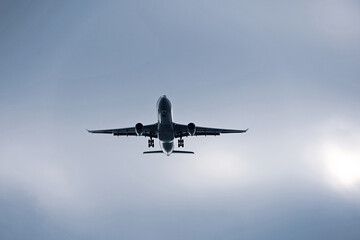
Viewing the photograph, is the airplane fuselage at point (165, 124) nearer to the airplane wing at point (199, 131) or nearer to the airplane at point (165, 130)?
the airplane at point (165, 130)

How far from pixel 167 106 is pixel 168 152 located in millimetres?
10185

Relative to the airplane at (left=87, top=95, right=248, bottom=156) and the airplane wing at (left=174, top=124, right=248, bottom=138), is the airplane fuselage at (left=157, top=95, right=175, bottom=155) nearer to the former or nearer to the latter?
the airplane at (left=87, top=95, right=248, bottom=156)

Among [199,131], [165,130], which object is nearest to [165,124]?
[165,130]

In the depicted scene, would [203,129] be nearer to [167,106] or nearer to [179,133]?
[179,133]

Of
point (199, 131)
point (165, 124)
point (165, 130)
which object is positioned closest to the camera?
point (165, 124)

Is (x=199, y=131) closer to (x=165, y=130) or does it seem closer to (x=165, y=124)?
(x=165, y=130)

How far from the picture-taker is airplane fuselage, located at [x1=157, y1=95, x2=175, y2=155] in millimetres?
40375

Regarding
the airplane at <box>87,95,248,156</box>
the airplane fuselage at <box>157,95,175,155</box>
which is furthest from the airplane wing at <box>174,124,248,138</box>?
the airplane fuselage at <box>157,95,175,155</box>

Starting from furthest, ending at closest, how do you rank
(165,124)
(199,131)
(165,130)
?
(199,131), (165,130), (165,124)

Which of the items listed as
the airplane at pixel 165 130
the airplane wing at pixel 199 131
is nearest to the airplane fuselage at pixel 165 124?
the airplane at pixel 165 130

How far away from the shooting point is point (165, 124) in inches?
1644

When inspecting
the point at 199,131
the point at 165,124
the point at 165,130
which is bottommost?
the point at 165,130

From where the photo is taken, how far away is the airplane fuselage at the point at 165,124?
132 feet

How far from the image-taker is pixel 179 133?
48.4 m
